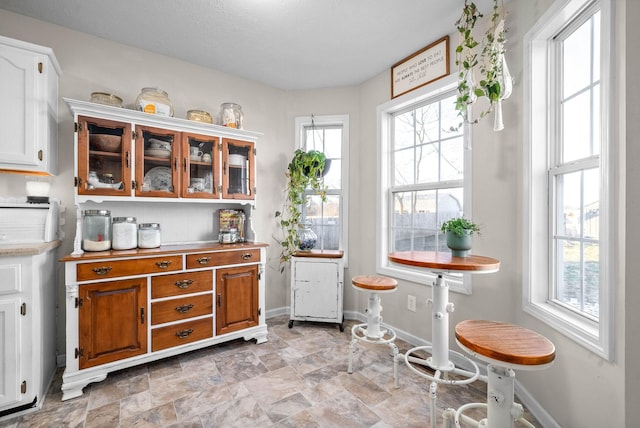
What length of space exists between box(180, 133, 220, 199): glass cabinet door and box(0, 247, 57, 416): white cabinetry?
1.02m

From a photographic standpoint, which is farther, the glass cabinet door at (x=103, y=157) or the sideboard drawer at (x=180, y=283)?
the sideboard drawer at (x=180, y=283)

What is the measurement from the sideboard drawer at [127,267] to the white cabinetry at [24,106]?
0.76 meters

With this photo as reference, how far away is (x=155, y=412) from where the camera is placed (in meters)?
1.76

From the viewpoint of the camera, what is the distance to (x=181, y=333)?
7.64 ft

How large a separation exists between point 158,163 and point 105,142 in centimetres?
38

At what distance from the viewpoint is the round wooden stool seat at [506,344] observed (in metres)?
1.15

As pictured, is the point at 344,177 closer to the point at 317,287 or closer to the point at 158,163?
the point at 317,287

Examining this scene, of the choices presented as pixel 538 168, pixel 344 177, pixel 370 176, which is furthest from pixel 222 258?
pixel 538 168

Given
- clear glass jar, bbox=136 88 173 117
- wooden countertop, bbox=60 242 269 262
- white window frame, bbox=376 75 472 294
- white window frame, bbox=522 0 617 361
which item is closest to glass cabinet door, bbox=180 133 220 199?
clear glass jar, bbox=136 88 173 117

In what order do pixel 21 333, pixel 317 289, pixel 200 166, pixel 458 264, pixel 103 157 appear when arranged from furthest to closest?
pixel 317 289
pixel 200 166
pixel 103 157
pixel 21 333
pixel 458 264

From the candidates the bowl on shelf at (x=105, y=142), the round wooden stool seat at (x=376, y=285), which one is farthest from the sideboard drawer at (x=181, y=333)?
the bowl on shelf at (x=105, y=142)

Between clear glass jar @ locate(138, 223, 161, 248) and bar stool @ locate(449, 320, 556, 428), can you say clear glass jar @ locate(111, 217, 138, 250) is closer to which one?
clear glass jar @ locate(138, 223, 161, 248)

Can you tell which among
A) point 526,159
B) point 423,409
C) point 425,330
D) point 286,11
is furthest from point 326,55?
point 423,409

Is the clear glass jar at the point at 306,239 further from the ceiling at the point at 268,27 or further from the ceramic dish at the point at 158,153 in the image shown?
the ceiling at the point at 268,27
